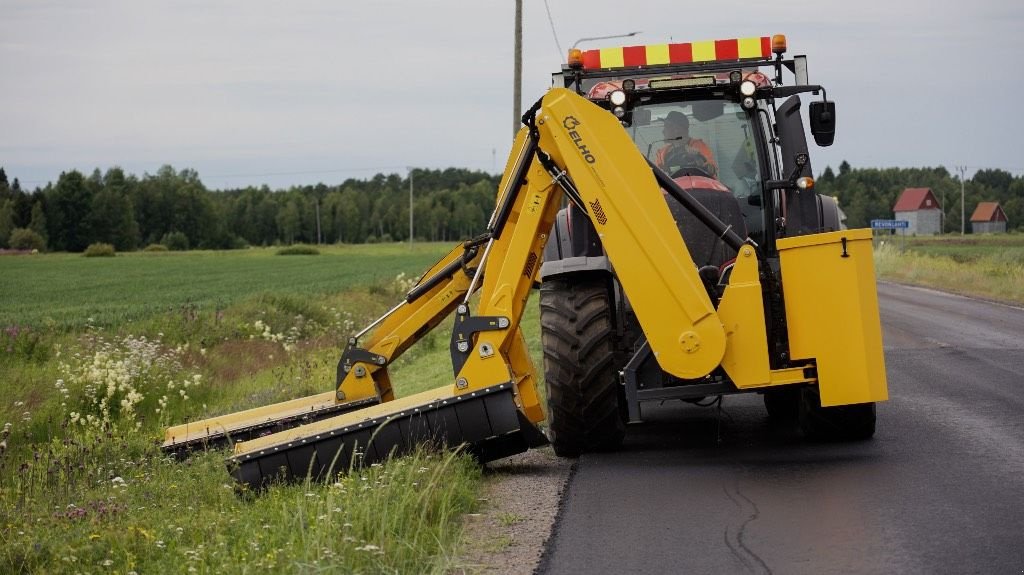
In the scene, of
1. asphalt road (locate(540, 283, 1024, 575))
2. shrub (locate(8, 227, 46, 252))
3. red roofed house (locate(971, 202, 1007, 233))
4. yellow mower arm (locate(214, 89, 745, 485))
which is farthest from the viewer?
red roofed house (locate(971, 202, 1007, 233))

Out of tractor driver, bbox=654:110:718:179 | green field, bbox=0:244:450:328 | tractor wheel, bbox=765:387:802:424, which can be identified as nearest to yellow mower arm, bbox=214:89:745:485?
tractor driver, bbox=654:110:718:179

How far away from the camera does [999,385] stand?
1330 centimetres

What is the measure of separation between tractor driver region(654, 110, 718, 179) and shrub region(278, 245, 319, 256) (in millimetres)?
92927

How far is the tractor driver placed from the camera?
10.4m

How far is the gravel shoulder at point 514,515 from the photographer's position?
6641 mm

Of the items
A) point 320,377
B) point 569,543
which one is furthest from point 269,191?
point 569,543

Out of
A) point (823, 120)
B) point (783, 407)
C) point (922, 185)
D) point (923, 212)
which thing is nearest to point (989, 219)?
point (923, 212)

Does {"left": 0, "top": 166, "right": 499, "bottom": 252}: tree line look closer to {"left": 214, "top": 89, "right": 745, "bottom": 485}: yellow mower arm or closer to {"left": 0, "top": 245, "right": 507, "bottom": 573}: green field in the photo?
{"left": 0, "top": 245, "right": 507, "bottom": 573}: green field

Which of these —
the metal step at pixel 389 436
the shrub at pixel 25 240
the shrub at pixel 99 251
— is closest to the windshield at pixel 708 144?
the metal step at pixel 389 436

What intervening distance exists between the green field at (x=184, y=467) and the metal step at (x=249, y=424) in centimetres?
23

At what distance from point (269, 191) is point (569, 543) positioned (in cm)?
16608

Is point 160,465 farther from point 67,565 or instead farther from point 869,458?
point 869,458

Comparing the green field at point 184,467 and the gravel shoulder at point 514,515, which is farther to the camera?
the green field at point 184,467

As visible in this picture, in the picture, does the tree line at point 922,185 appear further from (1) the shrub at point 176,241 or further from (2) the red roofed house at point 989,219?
(1) the shrub at point 176,241
